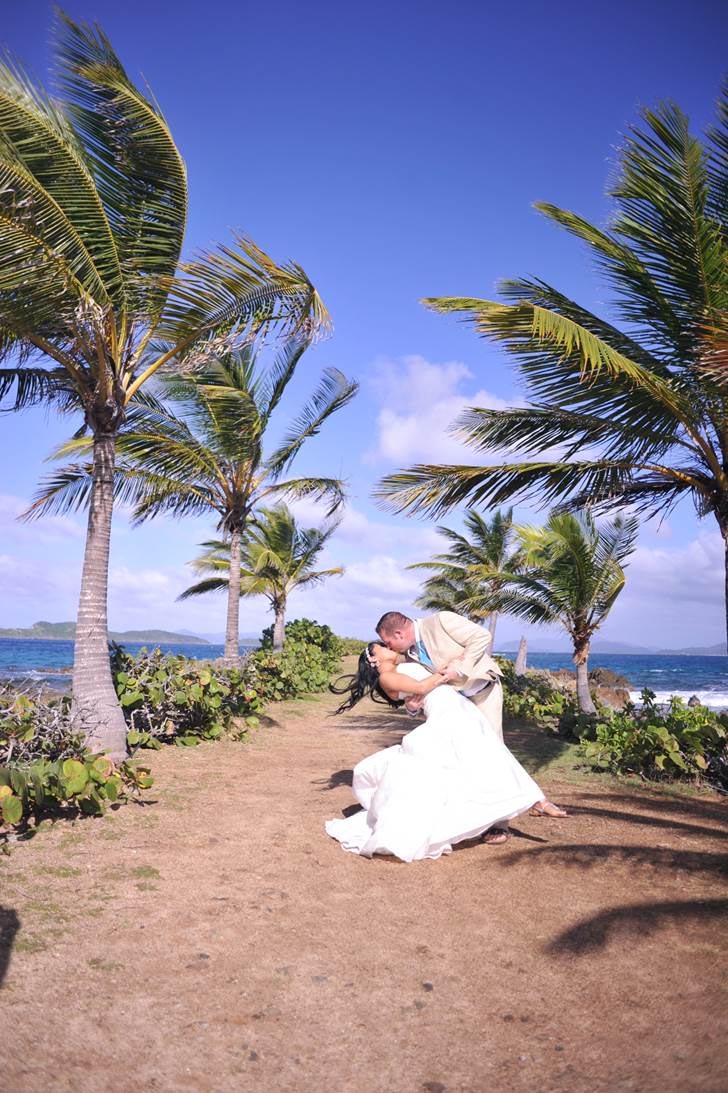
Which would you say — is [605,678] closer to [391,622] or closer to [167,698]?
[167,698]

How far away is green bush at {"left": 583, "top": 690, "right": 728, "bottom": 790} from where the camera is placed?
761cm

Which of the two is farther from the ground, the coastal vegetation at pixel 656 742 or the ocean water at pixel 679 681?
the coastal vegetation at pixel 656 742

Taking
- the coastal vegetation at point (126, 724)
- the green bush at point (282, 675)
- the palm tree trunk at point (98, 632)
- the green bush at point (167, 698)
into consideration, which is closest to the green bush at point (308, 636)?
the green bush at point (282, 675)

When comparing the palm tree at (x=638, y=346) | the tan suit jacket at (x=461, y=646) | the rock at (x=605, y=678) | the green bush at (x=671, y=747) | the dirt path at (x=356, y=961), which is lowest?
the rock at (x=605, y=678)

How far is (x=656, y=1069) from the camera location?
2.49 meters

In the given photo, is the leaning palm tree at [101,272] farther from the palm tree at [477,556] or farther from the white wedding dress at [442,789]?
the palm tree at [477,556]

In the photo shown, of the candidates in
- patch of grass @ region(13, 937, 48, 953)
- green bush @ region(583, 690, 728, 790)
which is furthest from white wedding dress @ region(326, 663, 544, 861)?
green bush @ region(583, 690, 728, 790)

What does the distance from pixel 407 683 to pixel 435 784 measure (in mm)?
740

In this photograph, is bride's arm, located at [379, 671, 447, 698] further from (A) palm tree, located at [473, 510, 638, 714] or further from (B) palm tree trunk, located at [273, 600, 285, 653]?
(B) palm tree trunk, located at [273, 600, 285, 653]

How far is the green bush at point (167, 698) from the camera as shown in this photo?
8547 mm

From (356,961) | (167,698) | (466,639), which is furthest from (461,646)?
(167,698)

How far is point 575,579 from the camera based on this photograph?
45.5 feet

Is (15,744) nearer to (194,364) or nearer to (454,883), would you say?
(454,883)

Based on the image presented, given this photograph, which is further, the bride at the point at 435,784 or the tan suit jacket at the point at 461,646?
the tan suit jacket at the point at 461,646
